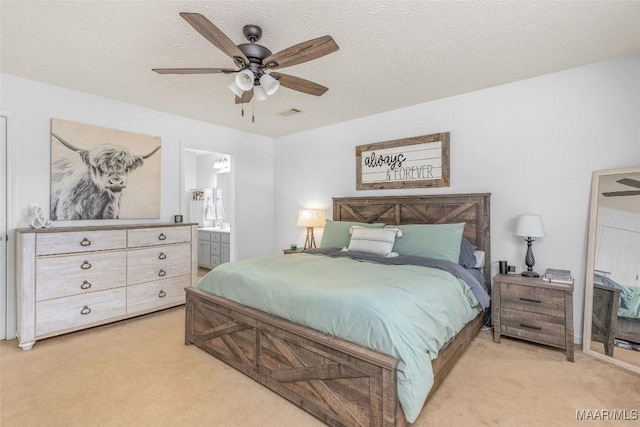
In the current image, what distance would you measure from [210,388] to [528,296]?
2.70 m

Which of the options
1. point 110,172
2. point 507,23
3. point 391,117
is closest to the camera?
point 507,23

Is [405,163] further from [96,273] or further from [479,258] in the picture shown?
[96,273]

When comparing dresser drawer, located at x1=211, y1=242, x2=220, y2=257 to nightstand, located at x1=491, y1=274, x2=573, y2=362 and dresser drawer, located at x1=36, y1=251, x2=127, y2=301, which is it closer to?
dresser drawer, located at x1=36, y1=251, x2=127, y2=301

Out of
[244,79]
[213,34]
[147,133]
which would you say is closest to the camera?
[213,34]

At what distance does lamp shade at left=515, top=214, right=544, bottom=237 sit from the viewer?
2740mm

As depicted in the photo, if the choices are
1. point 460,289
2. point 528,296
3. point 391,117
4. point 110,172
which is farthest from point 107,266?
point 528,296

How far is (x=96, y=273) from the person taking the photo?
124 inches

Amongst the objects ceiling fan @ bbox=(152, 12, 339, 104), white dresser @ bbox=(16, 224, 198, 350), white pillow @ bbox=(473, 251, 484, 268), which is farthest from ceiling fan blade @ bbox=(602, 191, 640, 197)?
white dresser @ bbox=(16, 224, 198, 350)

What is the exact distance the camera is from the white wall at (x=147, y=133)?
2.98 metres

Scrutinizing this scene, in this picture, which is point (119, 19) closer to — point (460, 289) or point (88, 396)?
point (88, 396)

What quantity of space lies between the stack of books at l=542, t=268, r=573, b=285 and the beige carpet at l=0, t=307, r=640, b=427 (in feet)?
2.03

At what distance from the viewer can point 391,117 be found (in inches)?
157

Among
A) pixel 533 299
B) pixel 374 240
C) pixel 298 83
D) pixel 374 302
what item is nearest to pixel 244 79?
pixel 298 83

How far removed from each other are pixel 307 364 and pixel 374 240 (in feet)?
5.34
